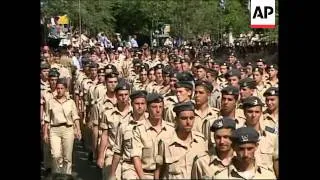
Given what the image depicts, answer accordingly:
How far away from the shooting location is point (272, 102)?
17.9 ft

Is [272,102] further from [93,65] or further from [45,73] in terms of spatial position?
[45,73]

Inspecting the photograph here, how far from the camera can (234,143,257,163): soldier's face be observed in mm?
5266

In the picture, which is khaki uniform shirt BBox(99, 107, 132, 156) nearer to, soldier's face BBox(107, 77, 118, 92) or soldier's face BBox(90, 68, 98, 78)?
soldier's face BBox(107, 77, 118, 92)

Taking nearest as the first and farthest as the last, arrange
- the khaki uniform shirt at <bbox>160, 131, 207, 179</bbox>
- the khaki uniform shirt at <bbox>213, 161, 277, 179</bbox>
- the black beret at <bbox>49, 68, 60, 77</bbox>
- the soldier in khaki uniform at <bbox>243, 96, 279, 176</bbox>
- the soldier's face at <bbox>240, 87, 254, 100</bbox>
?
1. the khaki uniform shirt at <bbox>213, 161, 277, 179</bbox>
2. the soldier in khaki uniform at <bbox>243, 96, 279, 176</bbox>
3. the khaki uniform shirt at <bbox>160, 131, 207, 179</bbox>
4. the soldier's face at <bbox>240, 87, 254, 100</bbox>
5. the black beret at <bbox>49, 68, 60, 77</bbox>

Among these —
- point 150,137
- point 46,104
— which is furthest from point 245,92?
point 46,104

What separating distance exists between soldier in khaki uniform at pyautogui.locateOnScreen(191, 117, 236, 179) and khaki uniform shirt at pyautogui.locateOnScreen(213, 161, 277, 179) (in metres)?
0.03

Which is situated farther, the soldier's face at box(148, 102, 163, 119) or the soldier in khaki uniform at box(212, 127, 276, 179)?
the soldier's face at box(148, 102, 163, 119)

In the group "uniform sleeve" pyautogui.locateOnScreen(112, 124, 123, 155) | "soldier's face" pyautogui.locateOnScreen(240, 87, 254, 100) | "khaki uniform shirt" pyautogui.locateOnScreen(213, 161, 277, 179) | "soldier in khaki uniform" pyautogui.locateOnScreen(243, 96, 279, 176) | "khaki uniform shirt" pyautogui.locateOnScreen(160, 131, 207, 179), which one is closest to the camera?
"khaki uniform shirt" pyautogui.locateOnScreen(213, 161, 277, 179)

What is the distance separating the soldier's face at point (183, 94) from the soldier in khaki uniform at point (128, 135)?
0.27 meters

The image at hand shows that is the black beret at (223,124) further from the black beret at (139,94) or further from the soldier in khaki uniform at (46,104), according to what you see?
the soldier in khaki uniform at (46,104)

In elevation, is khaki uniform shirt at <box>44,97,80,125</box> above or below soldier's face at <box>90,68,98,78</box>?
below

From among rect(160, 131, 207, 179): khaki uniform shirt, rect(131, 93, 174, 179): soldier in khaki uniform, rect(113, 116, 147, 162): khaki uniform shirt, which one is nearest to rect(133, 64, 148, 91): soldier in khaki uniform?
rect(131, 93, 174, 179): soldier in khaki uniform

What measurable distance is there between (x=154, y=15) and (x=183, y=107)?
0.76m
